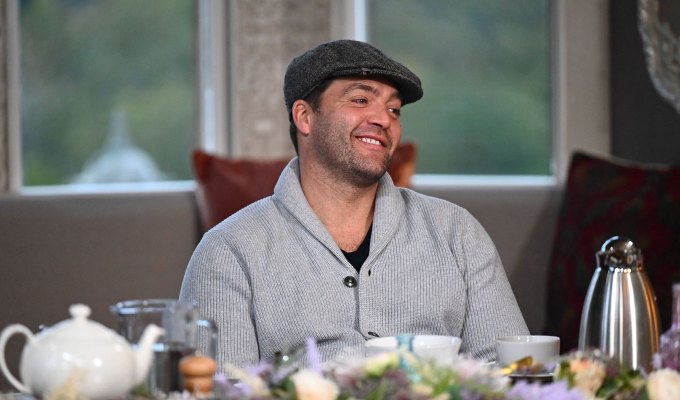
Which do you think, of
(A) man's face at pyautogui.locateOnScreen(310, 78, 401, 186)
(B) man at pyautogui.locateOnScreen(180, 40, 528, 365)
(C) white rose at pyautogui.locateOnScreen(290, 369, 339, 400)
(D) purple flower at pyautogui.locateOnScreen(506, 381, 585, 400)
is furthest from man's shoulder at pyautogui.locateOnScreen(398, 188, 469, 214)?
(C) white rose at pyautogui.locateOnScreen(290, 369, 339, 400)

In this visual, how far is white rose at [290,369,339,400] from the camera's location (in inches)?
43.5

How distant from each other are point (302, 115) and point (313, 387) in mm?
1462

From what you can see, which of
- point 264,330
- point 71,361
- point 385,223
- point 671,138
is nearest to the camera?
point 71,361

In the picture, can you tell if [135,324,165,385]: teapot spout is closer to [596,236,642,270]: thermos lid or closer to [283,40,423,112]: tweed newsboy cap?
[596,236,642,270]: thermos lid

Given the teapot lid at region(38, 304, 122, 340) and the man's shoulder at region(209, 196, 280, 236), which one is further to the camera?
the man's shoulder at region(209, 196, 280, 236)

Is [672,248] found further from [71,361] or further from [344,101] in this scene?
[71,361]

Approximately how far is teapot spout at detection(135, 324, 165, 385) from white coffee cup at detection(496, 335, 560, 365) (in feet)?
1.68

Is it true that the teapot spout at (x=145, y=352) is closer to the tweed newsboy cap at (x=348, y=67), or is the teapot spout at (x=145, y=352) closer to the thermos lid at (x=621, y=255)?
the thermos lid at (x=621, y=255)

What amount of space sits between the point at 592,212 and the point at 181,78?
1605mm

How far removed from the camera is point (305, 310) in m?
2.20

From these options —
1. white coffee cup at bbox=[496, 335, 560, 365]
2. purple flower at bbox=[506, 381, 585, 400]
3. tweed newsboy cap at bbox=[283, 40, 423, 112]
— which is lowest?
white coffee cup at bbox=[496, 335, 560, 365]

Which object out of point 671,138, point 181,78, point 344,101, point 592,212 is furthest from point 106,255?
point 671,138

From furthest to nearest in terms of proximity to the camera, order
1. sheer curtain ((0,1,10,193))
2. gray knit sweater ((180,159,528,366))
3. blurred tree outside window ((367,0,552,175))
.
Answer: blurred tree outside window ((367,0,552,175)) < sheer curtain ((0,1,10,193)) < gray knit sweater ((180,159,528,366))

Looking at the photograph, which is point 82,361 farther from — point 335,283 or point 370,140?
point 370,140
